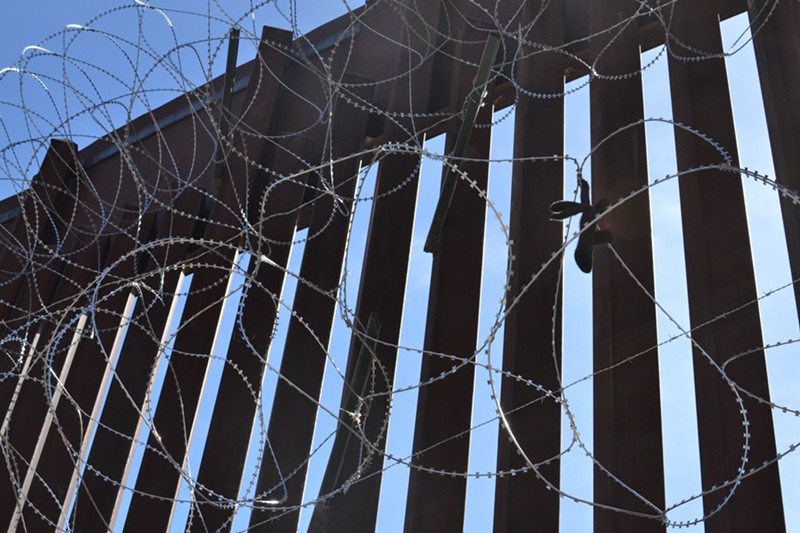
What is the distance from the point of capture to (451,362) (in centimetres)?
192

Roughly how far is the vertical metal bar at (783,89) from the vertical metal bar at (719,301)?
77mm

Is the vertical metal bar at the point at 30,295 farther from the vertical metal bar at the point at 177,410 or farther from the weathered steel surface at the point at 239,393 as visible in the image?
the weathered steel surface at the point at 239,393

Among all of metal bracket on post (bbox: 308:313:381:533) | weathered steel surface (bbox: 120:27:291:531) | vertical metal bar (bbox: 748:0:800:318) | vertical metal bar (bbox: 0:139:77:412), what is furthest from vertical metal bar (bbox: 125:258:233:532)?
vertical metal bar (bbox: 748:0:800:318)

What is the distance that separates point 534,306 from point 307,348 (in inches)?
24.3

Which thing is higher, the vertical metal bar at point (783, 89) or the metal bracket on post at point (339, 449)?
the vertical metal bar at point (783, 89)

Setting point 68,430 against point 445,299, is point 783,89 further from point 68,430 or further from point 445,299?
point 68,430

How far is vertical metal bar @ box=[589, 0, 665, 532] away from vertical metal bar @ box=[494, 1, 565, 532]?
9 centimetres

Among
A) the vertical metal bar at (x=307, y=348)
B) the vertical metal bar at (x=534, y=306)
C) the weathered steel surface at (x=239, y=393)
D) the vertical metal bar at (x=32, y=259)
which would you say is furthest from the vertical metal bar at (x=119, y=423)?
the vertical metal bar at (x=534, y=306)

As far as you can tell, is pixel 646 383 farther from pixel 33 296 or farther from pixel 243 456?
pixel 33 296

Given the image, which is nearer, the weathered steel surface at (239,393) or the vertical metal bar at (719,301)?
the vertical metal bar at (719,301)

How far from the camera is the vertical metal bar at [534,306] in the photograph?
1680 mm

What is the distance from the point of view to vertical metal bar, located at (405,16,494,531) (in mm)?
1772

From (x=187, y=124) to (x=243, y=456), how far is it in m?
1.55

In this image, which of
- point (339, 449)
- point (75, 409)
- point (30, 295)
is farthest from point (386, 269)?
point (30, 295)
